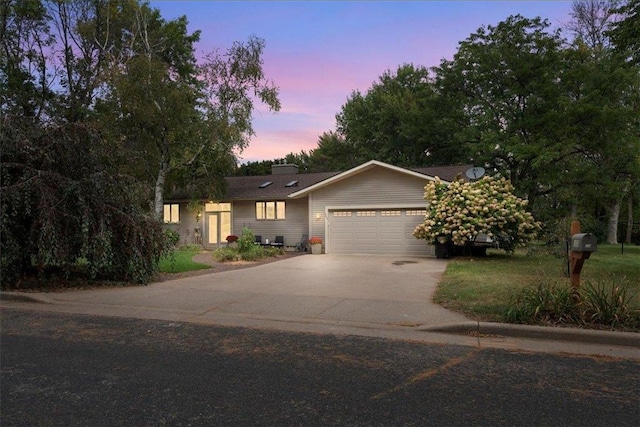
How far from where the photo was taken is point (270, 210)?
73.4 ft

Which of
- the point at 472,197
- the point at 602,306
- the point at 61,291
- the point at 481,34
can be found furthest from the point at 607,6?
the point at 61,291

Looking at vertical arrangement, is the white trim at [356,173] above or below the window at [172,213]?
above

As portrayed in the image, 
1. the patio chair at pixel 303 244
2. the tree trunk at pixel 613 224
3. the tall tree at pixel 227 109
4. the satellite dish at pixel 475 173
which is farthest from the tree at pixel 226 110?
the tree trunk at pixel 613 224

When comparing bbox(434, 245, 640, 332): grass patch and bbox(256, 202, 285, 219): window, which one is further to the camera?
bbox(256, 202, 285, 219): window

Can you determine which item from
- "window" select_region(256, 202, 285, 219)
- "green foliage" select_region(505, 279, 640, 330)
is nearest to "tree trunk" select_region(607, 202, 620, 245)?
"window" select_region(256, 202, 285, 219)

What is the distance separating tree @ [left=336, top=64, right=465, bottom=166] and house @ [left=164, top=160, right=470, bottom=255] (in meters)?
6.24

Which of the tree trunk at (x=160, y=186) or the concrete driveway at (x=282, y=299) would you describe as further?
the tree trunk at (x=160, y=186)

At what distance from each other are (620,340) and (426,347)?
2345mm

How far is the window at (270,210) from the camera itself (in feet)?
72.5

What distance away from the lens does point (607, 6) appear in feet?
88.8

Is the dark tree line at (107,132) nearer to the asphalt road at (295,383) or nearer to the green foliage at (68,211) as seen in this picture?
the green foliage at (68,211)

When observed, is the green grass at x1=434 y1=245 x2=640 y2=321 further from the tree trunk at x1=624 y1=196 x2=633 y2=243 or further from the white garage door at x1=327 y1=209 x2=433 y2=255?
the tree trunk at x1=624 y1=196 x2=633 y2=243

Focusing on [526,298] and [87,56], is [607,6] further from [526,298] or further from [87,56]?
[87,56]

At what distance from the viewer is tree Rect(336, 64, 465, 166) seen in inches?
1073
